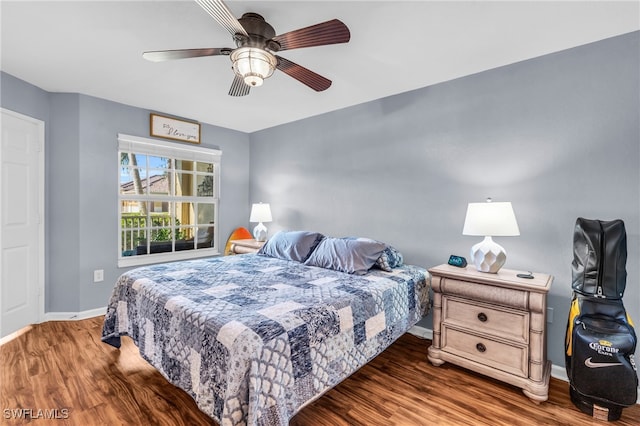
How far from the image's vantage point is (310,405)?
1844mm

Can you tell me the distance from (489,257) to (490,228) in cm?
23

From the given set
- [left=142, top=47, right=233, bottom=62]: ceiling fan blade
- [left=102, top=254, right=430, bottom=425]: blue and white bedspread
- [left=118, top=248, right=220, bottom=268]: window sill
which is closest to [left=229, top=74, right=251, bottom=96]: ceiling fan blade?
[left=142, top=47, right=233, bottom=62]: ceiling fan blade

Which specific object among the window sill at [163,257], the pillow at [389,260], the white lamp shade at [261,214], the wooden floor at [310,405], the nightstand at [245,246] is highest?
the white lamp shade at [261,214]

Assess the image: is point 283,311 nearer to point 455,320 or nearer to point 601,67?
point 455,320

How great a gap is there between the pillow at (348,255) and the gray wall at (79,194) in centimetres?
246

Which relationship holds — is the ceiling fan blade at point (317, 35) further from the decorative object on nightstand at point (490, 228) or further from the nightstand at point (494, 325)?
the nightstand at point (494, 325)

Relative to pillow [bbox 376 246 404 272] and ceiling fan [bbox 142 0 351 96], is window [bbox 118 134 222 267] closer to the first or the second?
ceiling fan [bbox 142 0 351 96]

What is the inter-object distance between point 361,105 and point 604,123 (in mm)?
2077

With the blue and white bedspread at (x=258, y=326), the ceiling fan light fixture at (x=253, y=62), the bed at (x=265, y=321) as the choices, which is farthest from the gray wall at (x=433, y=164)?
the ceiling fan light fixture at (x=253, y=62)

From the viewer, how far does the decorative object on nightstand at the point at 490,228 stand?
2064mm

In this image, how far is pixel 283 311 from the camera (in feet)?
5.28

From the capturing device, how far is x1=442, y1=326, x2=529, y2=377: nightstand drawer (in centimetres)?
197

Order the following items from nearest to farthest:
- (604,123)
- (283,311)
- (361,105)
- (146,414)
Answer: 1. (283,311)
2. (146,414)
3. (604,123)
4. (361,105)

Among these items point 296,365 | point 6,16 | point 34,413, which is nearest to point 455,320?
point 296,365
